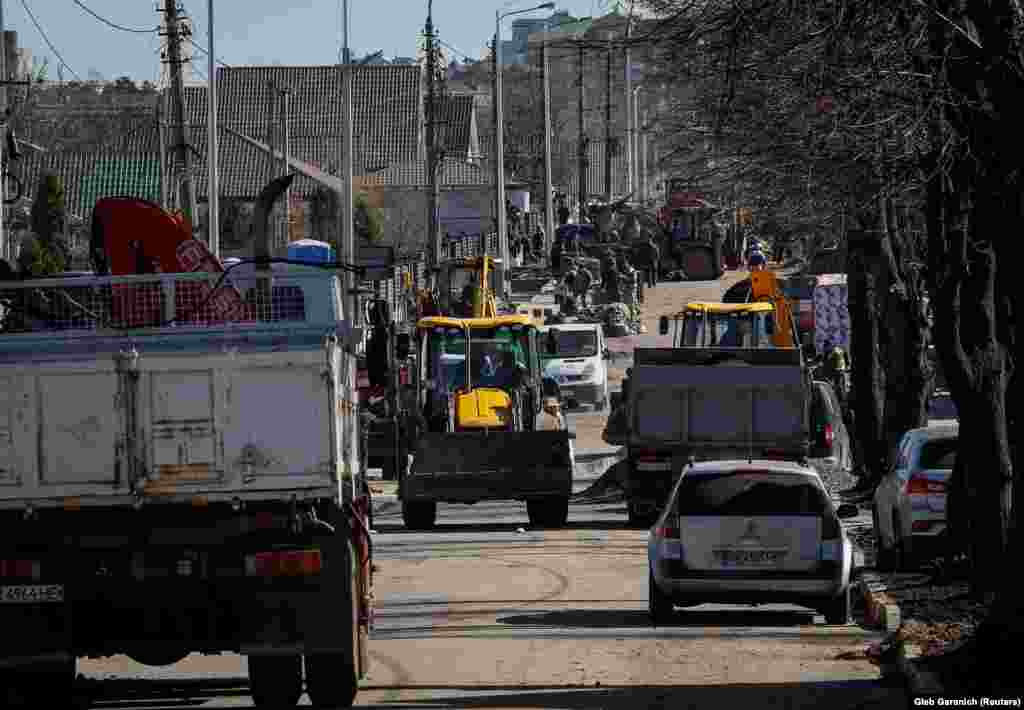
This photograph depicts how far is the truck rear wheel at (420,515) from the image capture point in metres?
32.9

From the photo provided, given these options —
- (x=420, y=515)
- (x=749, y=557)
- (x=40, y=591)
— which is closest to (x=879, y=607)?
(x=749, y=557)

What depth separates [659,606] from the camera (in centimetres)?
1980

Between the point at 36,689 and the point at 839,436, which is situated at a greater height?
the point at 36,689

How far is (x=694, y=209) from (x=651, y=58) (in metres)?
61.5

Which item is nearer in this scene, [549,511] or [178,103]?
[549,511]

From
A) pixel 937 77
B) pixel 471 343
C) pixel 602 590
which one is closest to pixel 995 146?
pixel 937 77

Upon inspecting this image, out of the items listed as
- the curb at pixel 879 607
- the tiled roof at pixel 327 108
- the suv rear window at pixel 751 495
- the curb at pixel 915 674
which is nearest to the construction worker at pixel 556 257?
the tiled roof at pixel 327 108

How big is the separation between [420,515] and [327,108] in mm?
78960

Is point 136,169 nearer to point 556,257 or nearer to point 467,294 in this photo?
point 556,257

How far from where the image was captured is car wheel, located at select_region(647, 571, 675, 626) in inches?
776

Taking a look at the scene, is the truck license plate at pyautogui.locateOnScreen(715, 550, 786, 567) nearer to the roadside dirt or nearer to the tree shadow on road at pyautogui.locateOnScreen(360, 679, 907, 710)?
the tree shadow on road at pyautogui.locateOnScreen(360, 679, 907, 710)

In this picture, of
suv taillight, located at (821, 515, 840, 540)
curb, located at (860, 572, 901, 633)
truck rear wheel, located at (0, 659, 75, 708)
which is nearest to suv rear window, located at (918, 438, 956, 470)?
curb, located at (860, 572, 901, 633)

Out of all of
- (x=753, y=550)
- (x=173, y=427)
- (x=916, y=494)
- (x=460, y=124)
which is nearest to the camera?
(x=173, y=427)

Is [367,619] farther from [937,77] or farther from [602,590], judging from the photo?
[602,590]
